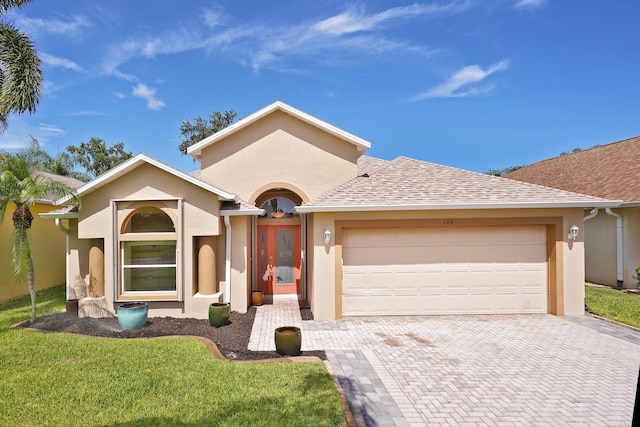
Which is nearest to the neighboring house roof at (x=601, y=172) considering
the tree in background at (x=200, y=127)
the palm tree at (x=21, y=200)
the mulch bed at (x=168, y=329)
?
the mulch bed at (x=168, y=329)

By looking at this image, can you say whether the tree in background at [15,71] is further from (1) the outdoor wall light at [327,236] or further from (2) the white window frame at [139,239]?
(1) the outdoor wall light at [327,236]

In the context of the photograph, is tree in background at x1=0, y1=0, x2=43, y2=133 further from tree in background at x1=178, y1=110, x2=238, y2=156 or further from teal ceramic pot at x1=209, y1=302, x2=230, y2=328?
tree in background at x1=178, y1=110, x2=238, y2=156

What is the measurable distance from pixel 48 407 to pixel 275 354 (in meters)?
4.11

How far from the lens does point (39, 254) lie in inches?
575

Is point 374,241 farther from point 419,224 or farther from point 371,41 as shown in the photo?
point 371,41

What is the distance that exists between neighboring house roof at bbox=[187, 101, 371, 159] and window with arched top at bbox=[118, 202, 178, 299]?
304 centimetres

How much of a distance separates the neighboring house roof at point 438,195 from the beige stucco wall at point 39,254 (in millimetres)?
12598

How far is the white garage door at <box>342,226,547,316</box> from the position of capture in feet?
35.9

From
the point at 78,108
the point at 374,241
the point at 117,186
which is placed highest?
the point at 78,108

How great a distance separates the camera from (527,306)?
36.1ft

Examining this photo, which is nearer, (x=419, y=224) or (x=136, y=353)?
(x=136, y=353)

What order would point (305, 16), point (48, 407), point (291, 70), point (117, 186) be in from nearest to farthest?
1. point (48, 407)
2. point (117, 186)
3. point (305, 16)
4. point (291, 70)

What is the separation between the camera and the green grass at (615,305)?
10.3m

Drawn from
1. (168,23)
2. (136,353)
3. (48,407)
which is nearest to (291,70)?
(168,23)
